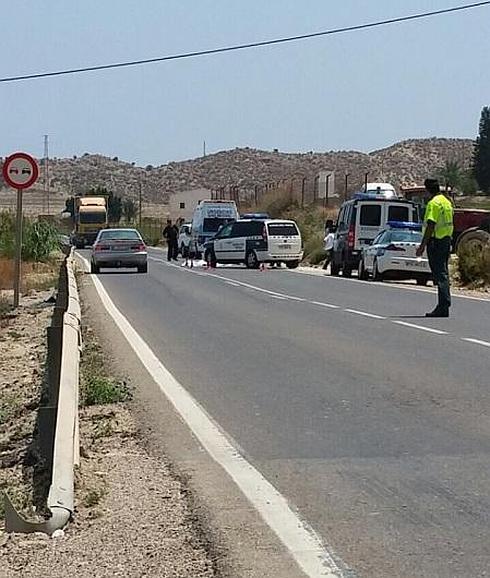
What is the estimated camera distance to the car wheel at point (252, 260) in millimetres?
47062

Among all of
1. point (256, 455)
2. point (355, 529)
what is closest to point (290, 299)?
point (256, 455)

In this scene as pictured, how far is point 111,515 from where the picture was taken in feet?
23.0

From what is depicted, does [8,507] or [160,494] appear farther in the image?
[160,494]

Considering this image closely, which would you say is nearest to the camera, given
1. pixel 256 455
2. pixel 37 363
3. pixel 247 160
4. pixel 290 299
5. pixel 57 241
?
pixel 256 455

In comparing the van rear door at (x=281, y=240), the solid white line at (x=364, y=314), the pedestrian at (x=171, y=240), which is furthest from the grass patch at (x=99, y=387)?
the pedestrian at (x=171, y=240)

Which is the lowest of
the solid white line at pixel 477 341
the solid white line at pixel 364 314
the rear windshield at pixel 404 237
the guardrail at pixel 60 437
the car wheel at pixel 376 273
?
the car wheel at pixel 376 273

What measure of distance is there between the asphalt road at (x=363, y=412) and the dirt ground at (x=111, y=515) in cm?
69

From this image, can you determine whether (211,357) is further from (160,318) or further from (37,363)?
(160,318)

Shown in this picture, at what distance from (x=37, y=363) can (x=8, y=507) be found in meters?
10.0

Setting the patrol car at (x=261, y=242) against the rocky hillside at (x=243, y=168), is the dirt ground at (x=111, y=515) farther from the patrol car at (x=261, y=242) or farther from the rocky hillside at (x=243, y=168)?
the rocky hillside at (x=243, y=168)

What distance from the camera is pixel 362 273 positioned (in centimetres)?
3591

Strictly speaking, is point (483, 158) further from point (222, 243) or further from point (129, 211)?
point (129, 211)

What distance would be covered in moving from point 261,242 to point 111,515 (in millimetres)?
39881

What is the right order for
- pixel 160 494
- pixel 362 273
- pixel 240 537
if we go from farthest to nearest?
1. pixel 362 273
2. pixel 160 494
3. pixel 240 537
